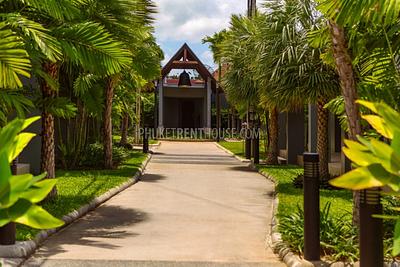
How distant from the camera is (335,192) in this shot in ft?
39.2

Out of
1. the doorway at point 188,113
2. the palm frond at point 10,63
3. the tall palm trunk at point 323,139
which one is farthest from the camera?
the doorway at point 188,113

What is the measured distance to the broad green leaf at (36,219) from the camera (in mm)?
1550

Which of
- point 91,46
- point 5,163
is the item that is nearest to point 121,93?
point 91,46

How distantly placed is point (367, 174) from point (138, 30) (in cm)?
1289

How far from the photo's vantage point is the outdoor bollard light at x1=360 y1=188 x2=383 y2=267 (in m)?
4.33

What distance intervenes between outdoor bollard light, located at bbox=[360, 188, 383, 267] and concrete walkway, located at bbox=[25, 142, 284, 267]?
178 centimetres

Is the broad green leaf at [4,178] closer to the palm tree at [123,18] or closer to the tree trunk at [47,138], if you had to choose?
the tree trunk at [47,138]

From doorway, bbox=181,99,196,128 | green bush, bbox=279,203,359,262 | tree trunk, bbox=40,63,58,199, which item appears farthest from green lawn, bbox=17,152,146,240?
doorway, bbox=181,99,196,128

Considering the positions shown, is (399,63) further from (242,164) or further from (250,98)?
(242,164)

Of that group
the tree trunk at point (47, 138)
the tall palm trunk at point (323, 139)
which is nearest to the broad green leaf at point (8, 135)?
the tree trunk at point (47, 138)

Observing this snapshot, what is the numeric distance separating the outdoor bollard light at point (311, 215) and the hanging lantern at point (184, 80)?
41.3 m

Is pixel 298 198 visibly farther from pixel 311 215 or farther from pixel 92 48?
pixel 92 48

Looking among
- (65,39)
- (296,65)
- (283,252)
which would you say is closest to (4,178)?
(283,252)

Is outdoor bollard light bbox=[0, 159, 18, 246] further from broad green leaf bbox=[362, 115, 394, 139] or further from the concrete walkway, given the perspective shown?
broad green leaf bbox=[362, 115, 394, 139]
